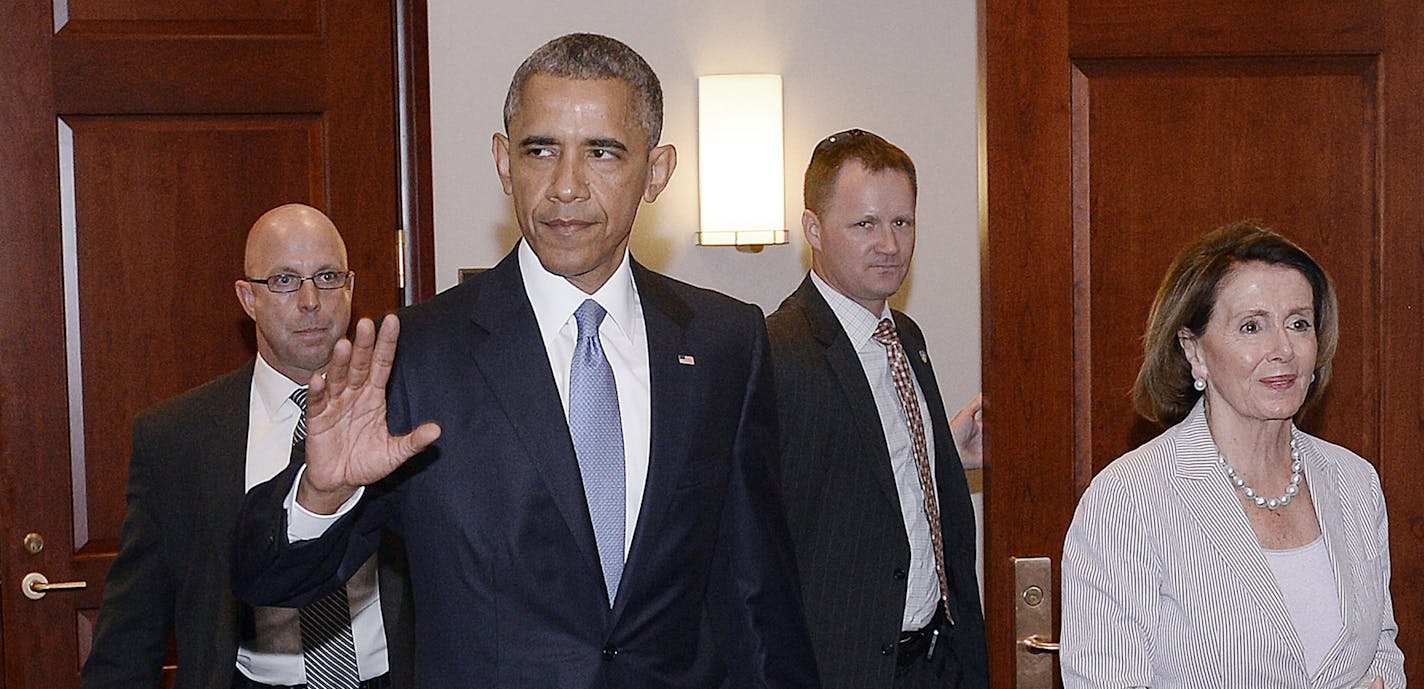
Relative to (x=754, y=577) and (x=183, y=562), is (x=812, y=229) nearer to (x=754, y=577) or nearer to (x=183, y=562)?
(x=754, y=577)

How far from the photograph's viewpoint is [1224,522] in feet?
7.80

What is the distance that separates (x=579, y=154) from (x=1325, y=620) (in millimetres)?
1372

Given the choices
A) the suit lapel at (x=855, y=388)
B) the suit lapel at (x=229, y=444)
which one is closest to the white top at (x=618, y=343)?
the suit lapel at (x=229, y=444)

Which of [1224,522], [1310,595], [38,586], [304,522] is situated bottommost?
[38,586]

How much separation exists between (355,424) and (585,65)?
23.2 inches

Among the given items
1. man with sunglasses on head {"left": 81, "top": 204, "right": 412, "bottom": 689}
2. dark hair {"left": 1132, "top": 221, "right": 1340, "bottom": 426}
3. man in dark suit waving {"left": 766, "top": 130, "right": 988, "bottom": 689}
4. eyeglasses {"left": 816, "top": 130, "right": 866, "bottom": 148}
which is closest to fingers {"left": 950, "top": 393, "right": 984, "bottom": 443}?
man in dark suit waving {"left": 766, "top": 130, "right": 988, "bottom": 689}

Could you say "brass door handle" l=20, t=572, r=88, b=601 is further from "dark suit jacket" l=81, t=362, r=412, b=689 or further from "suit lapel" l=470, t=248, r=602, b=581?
"suit lapel" l=470, t=248, r=602, b=581

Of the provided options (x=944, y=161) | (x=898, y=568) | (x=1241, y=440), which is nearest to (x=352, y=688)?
(x=898, y=568)

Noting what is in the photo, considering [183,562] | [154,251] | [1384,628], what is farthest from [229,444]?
[1384,628]

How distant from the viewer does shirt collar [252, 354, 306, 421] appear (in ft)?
9.31

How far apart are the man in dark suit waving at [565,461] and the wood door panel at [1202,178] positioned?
96 cm

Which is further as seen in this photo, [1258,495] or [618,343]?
[1258,495]

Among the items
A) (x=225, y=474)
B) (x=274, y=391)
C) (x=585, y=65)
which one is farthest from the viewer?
(x=274, y=391)

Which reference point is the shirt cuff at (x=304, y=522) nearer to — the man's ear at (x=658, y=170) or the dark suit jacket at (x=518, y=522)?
the dark suit jacket at (x=518, y=522)
